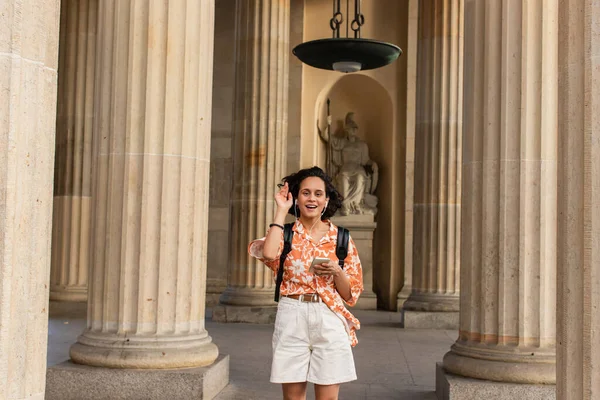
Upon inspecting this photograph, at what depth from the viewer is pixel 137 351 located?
8.74 metres

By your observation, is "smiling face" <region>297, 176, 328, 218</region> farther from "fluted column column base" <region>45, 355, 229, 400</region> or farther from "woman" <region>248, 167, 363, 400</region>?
"fluted column column base" <region>45, 355, 229, 400</region>

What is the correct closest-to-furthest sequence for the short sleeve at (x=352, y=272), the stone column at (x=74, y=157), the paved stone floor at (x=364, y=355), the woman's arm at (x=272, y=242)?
the woman's arm at (x=272, y=242)
the short sleeve at (x=352, y=272)
the paved stone floor at (x=364, y=355)
the stone column at (x=74, y=157)

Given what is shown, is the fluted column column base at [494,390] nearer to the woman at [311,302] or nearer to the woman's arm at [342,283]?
the woman at [311,302]

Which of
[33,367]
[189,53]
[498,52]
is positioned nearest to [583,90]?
[33,367]

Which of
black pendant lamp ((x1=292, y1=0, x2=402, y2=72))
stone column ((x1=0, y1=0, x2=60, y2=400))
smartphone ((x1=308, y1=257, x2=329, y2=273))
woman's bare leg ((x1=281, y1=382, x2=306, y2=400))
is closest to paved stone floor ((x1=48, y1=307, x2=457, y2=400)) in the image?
woman's bare leg ((x1=281, y1=382, x2=306, y2=400))

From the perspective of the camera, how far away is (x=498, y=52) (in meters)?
8.93

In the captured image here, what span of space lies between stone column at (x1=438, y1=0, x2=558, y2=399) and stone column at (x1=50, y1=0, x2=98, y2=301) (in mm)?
11831

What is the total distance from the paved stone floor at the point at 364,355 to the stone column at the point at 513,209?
1.54 metres

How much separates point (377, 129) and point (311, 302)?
1913 cm

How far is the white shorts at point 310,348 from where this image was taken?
5.84 meters

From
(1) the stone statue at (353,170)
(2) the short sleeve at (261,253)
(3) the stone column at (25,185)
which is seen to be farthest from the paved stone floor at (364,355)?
(3) the stone column at (25,185)

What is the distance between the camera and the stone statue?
77.4ft

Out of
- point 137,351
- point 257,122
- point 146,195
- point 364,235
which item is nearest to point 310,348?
point 137,351

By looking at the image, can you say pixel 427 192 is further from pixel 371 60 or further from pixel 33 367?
pixel 33 367
